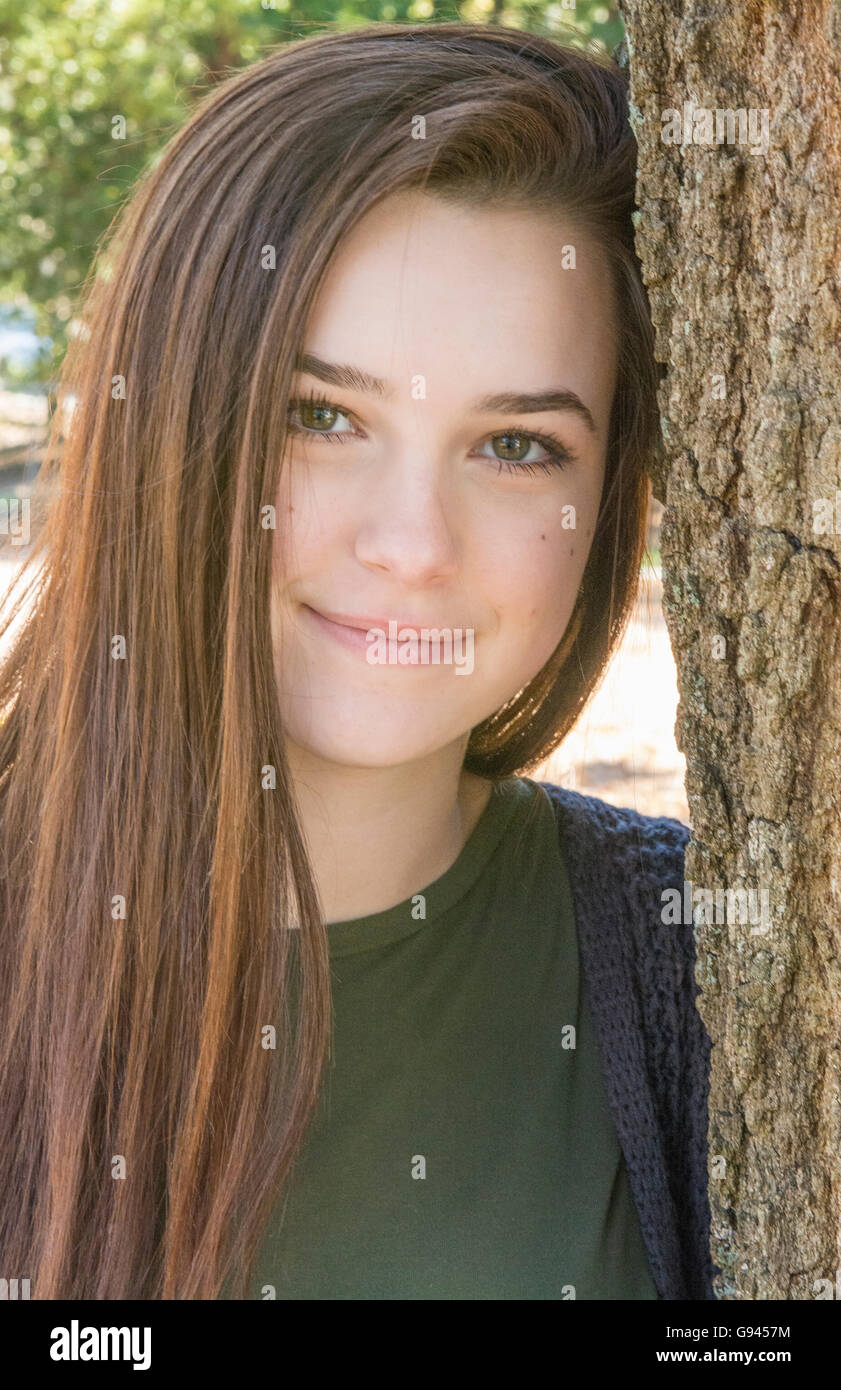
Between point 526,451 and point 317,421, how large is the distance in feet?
0.80

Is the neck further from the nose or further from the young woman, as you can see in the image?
the nose

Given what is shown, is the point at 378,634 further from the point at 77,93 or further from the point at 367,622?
the point at 77,93

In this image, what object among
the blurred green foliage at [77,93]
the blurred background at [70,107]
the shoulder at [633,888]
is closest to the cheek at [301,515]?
the shoulder at [633,888]

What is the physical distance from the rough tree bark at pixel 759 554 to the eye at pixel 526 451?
215 mm

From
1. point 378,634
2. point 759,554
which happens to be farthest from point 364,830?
point 759,554

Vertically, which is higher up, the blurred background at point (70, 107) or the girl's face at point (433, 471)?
the blurred background at point (70, 107)

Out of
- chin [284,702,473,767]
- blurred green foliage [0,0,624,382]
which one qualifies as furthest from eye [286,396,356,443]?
blurred green foliage [0,0,624,382]

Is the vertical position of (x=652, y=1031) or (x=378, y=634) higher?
(x=378, y=634)

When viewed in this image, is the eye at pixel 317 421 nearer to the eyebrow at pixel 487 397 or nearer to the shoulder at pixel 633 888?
the eyebrow at pixel 487 397

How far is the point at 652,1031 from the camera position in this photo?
1717 mm

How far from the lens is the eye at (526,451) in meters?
1.55

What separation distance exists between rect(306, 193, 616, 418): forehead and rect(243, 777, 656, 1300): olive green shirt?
2.19 feet

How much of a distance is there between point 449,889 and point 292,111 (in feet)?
3.10

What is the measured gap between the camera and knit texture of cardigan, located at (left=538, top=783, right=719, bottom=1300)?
5.35 feet
